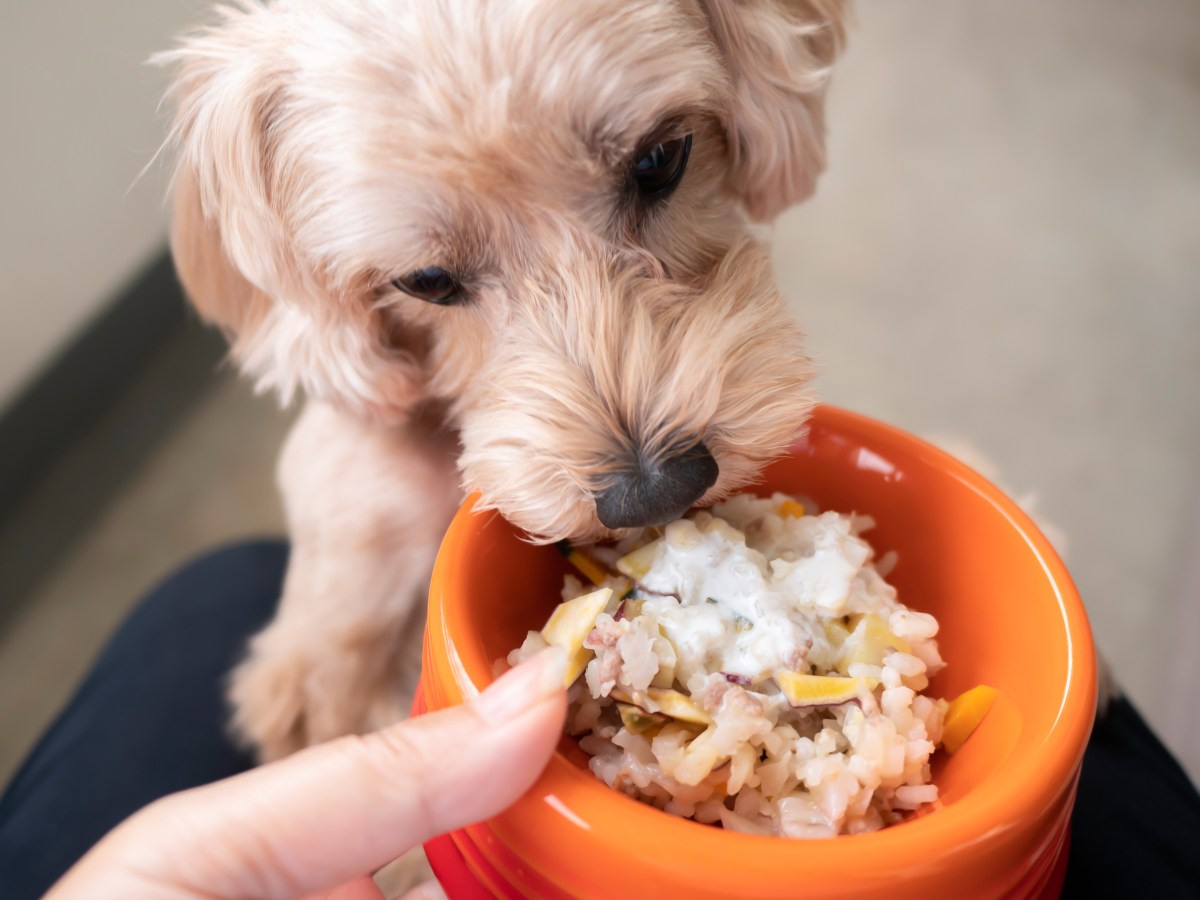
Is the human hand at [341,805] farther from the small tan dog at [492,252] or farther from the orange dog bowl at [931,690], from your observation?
the small tan dog at [492,252]

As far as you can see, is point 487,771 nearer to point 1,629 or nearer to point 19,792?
point 19,792

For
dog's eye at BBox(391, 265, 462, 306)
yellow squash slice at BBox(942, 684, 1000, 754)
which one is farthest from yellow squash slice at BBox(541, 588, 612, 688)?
dog's eye at BBox(391, 265, 462, 306)

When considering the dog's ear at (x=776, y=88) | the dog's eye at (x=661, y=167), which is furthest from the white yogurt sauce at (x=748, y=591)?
the dog's ear at (x=776, y=88)

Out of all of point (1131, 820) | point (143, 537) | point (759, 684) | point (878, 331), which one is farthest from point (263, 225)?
point (878, 331)

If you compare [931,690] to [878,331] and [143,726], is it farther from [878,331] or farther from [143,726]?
[878,331]

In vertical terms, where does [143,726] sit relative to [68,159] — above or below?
below
